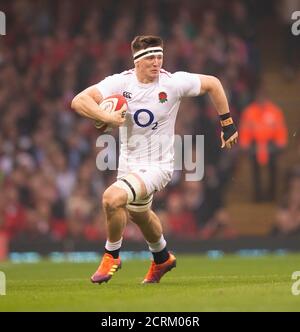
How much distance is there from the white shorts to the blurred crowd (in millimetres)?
9098

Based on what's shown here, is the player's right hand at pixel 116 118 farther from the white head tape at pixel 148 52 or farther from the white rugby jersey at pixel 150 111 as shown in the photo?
the white head tape at pixel 148 52

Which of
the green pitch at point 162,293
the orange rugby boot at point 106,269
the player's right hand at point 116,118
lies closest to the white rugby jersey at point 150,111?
the player's right hand at point 116,118

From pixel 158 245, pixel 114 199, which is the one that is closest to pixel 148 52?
pixel 114 199

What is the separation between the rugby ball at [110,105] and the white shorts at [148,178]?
63cm

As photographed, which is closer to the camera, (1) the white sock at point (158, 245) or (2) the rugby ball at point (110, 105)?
(2) the rugby ball at point (110, 105)

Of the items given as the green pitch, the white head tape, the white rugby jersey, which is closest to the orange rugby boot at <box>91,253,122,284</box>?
the green pitch

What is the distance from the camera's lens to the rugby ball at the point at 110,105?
36.7 ft

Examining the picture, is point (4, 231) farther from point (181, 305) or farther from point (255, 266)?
point (181, 305)

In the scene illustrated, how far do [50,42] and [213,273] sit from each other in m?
10.9

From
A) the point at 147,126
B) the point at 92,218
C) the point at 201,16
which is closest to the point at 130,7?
the point at 201,16

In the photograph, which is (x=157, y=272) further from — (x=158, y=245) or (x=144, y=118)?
(x=144, y=118)

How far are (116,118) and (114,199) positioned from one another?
31.2 inches

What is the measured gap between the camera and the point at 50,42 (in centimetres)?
2409

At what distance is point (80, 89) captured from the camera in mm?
22969
